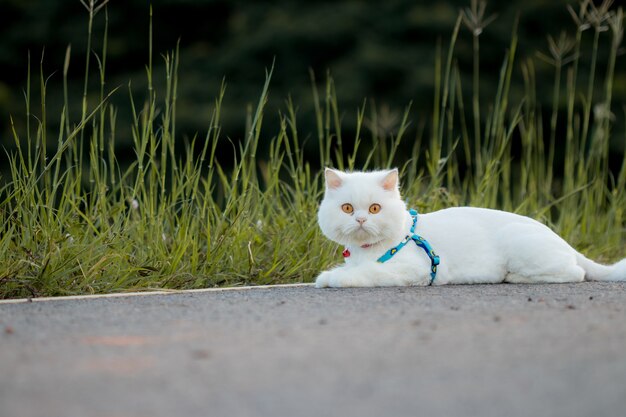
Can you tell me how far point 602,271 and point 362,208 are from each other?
120 centimetres

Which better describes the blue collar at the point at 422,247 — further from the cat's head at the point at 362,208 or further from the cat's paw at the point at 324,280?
the cat's paw at the point at 324,280

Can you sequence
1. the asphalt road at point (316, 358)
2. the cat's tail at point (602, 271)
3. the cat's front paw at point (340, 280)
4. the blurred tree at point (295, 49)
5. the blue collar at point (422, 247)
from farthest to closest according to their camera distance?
the blurred tree at point (295, 49) < the cat's tail at point (602, 271) < the blue collar at point (422, 247) < the cat's front paw at point (340, 280) < the asphalt road at point (316, 358)

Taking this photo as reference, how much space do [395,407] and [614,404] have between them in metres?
0.46

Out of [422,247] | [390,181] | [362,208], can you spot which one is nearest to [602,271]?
[422,247]

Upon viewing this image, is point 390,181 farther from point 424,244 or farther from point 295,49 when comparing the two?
point 295,49

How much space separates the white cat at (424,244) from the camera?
4117 millimetres

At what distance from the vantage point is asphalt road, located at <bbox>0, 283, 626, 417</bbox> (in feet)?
6.55

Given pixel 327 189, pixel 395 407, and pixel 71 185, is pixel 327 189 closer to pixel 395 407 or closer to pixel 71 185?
pixel 71 185

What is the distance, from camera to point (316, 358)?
2.39 metres

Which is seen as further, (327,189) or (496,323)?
(327,189)

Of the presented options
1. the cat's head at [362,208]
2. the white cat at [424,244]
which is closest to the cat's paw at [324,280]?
the white cat at [424,244]

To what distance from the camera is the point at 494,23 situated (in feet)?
48.2

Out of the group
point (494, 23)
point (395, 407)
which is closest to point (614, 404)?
point (395, 407)

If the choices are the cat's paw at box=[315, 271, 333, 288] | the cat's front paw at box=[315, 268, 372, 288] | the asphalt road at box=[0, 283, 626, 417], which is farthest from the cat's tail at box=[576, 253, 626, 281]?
the cat's paw at box=[315, 271, 333, 288]
